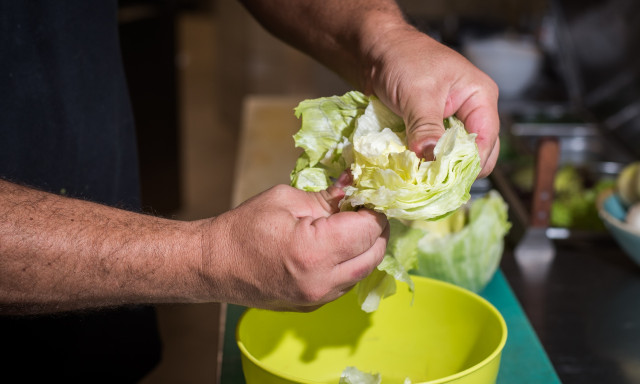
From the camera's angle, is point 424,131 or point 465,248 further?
point 465,248

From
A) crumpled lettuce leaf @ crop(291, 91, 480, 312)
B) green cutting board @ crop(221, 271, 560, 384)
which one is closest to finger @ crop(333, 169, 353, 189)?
crumpled lettuce leaf @ crop(291, 91, 480, 312)

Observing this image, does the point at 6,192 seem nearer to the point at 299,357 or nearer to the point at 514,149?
the point at 299,357

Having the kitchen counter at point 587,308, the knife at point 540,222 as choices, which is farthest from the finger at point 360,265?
the knife at point 540,222

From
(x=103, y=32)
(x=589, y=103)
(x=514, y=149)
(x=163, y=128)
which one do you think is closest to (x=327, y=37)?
(x=103, y=32)

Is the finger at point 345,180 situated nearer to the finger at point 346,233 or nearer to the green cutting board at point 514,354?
the finger at point 346,233

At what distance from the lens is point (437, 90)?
1261 mm

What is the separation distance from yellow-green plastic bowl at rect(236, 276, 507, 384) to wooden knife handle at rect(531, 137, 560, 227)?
62 centimetres

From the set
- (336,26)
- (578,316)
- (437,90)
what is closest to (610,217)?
(578,316)

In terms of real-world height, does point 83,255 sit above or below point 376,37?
below

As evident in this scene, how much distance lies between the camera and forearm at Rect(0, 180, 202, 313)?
979 millimetres

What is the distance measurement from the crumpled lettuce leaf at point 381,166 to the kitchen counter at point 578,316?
330 millimetres

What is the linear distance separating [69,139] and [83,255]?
0.61 m

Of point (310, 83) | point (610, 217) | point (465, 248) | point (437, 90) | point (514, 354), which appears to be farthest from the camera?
point (310, 83)

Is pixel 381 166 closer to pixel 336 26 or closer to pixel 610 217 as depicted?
pixel 336 26
